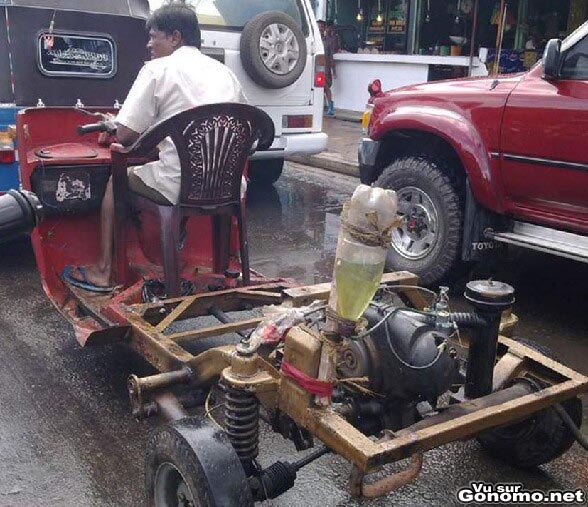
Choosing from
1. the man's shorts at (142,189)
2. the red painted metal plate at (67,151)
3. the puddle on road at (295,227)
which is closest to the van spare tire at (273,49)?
the puddle on road at (295,227)

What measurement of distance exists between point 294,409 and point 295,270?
3.53 meters

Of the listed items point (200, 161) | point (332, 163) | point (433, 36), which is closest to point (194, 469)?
point (200, 161)

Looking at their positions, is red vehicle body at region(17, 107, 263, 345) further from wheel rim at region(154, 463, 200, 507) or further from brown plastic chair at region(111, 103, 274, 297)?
wheel rim at region(154, 463, 200, 507)

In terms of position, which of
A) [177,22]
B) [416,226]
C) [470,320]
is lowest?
[416,226]

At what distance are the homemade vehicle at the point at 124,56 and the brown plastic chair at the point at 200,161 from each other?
0.98 m

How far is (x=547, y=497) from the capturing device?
118 inches

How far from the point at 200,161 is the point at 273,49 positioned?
153 inches

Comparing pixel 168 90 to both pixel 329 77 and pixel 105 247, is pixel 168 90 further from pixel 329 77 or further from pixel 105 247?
pixel 329 77

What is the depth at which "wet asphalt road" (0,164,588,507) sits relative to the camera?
3.02 meters

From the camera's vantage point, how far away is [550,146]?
4.57 metres

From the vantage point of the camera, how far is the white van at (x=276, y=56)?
7.15 metres

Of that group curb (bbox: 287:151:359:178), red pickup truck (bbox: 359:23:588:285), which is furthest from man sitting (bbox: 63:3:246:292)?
curb (bbox: 287:151:359:178)

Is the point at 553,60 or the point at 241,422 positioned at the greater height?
the point at 553,60

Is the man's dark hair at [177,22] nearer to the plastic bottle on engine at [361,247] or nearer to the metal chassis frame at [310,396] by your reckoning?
the metal chassis frame at [310,396]
